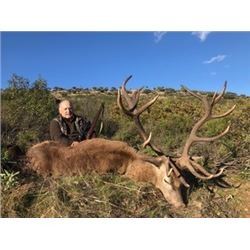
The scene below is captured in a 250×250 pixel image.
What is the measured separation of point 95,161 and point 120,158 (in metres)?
0.36

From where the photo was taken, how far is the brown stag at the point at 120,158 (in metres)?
8.48

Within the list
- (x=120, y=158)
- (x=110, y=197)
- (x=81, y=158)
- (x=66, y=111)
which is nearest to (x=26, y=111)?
(x=66, y=111)

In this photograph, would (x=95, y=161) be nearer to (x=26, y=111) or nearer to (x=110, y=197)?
(x=110, y=197)

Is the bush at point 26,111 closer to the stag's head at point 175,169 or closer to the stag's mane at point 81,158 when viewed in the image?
the stag's mane at point 81,158

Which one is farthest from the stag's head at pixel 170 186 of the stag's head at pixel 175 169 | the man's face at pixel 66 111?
the man's face at pixel 66 111

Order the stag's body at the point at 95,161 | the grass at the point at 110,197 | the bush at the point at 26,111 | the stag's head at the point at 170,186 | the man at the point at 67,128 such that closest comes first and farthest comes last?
the grass at the point at 110,197 < the stag's head at the point at 170,186 < the stag's body at the point at 95,161 < the man at the point at 67,128 < the bush at the point at 26,111

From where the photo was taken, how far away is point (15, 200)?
7758mm

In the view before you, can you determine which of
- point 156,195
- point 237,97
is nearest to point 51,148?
point 156,195

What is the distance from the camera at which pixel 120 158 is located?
8.80 meters

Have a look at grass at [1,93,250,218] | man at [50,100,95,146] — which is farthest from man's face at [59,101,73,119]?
grass at [1,93,250,218]
